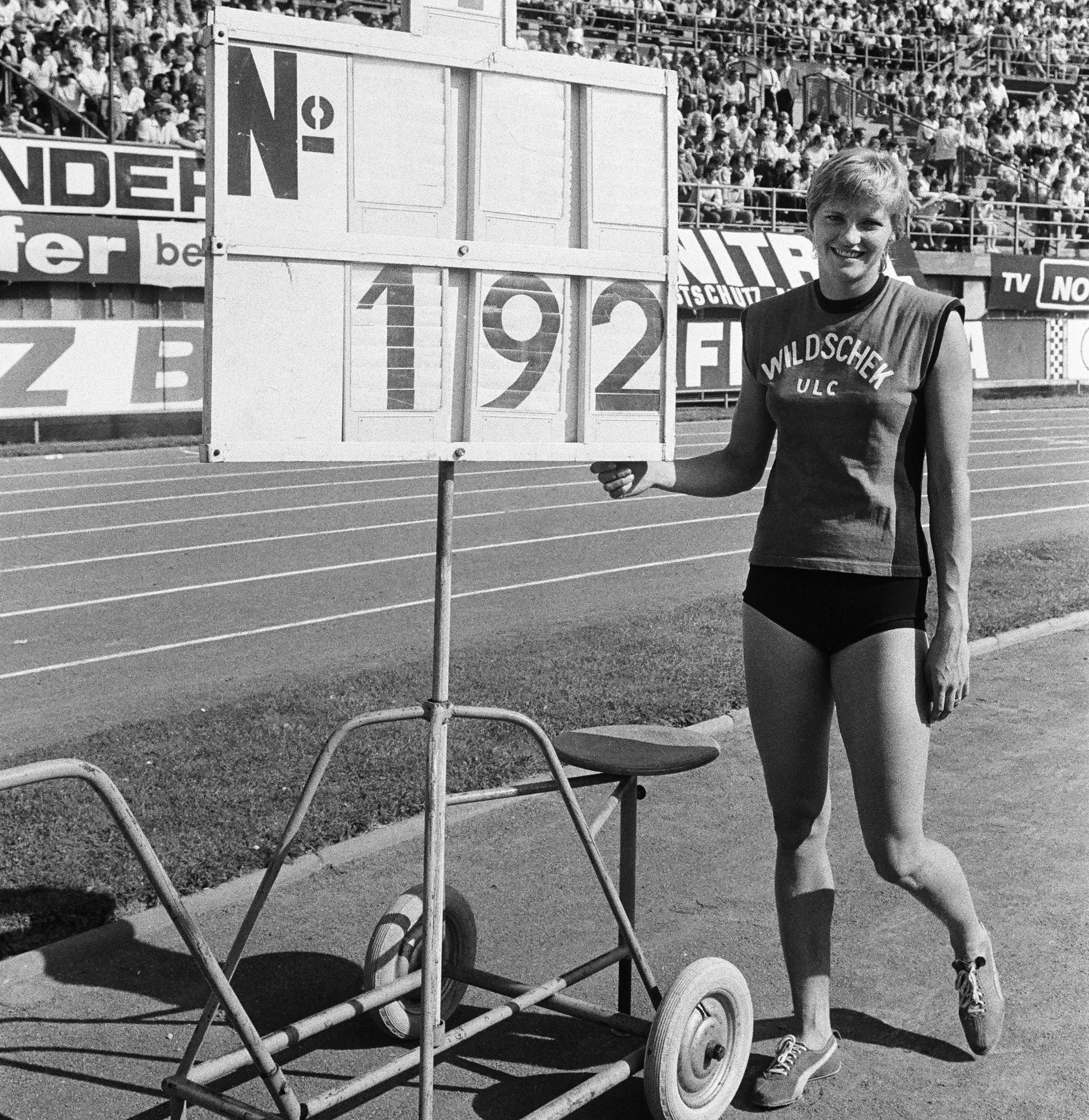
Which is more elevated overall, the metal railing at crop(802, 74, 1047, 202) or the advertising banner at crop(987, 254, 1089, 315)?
the metal railing at crop(802, 74, 1047, 202)

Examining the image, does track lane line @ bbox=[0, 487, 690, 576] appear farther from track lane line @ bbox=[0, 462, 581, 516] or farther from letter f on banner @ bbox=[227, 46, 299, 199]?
letter f on banner @ bbox=[227, 46, 299, 199]

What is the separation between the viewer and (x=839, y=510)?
363cm

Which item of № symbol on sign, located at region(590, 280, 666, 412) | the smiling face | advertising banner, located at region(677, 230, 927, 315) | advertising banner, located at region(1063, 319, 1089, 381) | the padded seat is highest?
advertising banner, located at region(677, 230, 927, 315)

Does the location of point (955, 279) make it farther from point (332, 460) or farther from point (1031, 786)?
point (332, 460)

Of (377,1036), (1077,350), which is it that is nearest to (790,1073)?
(377,1036)

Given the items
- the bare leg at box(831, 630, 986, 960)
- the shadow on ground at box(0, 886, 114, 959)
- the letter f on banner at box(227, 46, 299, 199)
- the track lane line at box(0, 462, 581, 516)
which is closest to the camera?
the letter f on banner at box(227, 46, 299, 199)

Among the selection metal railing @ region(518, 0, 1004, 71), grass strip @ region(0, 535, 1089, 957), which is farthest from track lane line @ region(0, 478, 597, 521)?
metal railing @ region(518, 0, 1004, 71)

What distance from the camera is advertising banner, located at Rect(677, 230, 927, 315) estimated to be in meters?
25.4

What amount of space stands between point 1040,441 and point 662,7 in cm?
1407

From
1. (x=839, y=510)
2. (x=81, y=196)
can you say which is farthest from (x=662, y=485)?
(x=81, y=196)

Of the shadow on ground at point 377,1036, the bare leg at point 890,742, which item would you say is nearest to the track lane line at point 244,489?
the shadow on ground at point 377,1036

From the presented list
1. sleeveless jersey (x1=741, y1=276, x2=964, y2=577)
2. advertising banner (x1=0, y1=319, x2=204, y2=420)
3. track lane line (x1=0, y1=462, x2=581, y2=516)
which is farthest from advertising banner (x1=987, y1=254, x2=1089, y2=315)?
sleeveless jersey (x1=741, y1=276, x2=964, y2=577)

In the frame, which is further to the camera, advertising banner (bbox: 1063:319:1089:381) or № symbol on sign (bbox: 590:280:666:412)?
advertising banner (bbox: 1063:319:1089:381)

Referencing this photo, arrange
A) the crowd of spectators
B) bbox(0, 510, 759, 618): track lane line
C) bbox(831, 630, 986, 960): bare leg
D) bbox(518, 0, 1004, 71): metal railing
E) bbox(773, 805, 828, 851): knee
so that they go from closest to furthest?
1. bbox(831, 630, 986, 960): bare leg
2. bbox(773, 805, 828, 851): knee
3. bbox(0, 510, 759, 618): track lane line
4. the crowd of spectators
5. bbox(518, 0, 1004, 71): metal railing
